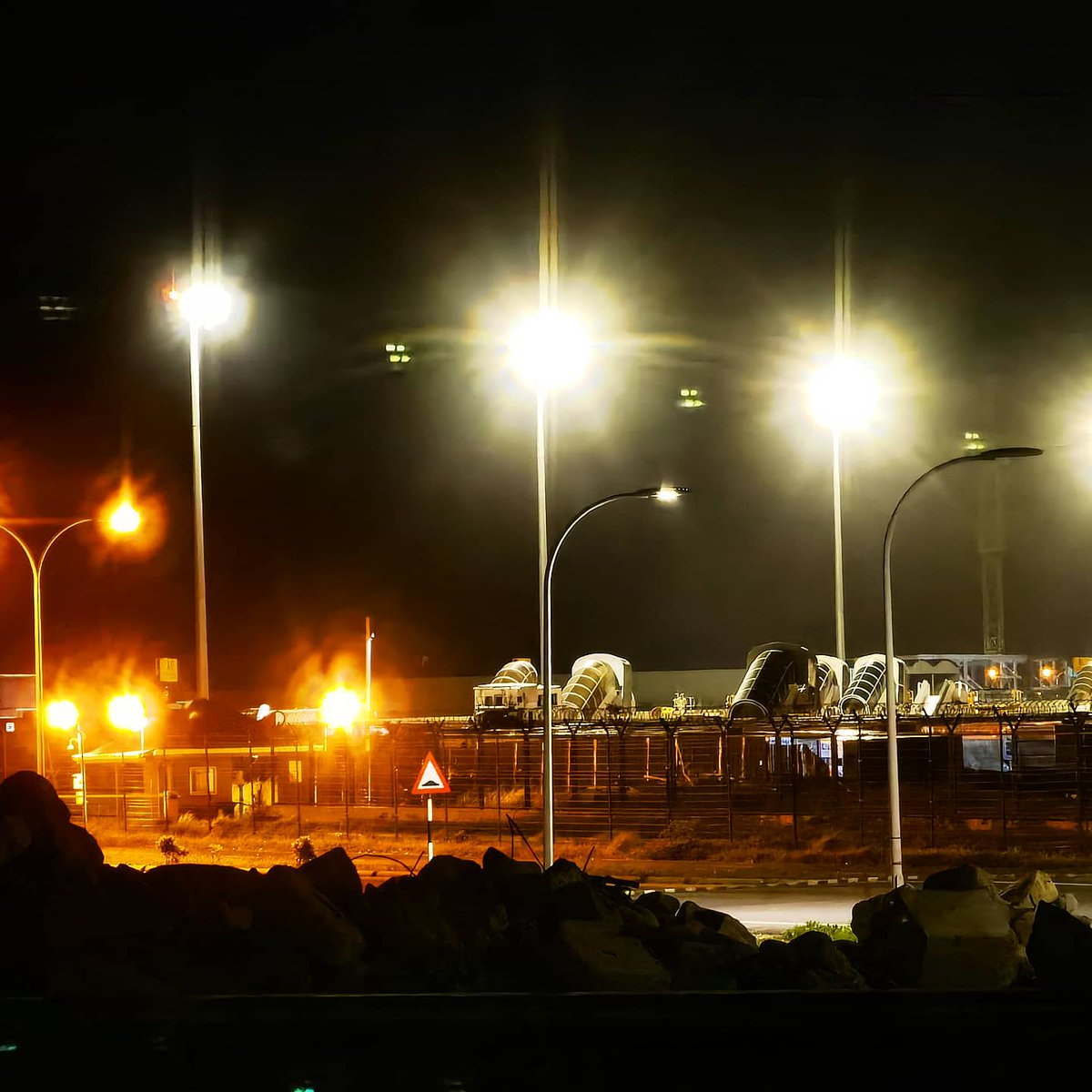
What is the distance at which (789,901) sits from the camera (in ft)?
74.6

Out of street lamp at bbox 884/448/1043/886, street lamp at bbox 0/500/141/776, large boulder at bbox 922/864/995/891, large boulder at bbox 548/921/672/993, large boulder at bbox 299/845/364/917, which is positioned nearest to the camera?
Result: large boulder at bbox 548/921/672/993

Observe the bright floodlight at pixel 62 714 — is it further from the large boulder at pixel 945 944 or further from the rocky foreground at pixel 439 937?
the large boulder at pixel 945 944

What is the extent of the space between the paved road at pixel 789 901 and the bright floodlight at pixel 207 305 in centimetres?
3047

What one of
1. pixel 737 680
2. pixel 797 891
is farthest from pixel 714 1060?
pixel 737 680

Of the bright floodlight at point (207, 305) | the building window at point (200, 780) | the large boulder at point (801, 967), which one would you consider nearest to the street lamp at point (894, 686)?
the large boulder at point (801, 967)

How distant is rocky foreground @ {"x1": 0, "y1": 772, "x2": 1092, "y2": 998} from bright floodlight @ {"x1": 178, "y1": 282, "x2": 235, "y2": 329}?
1521 inches

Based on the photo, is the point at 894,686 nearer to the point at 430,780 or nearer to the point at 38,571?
the point at 430,780

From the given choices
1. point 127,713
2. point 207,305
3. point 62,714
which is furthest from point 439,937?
point 207,305

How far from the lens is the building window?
34375 mm

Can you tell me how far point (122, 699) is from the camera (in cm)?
3797

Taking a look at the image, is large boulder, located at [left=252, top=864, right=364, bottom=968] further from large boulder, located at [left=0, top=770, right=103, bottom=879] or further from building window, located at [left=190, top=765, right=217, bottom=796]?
building window, located at [left=190, top=765, right=217, bottom=796]

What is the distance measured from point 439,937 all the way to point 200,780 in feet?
90.7

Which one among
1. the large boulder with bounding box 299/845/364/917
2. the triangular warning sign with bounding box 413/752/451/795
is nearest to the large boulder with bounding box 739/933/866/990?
the large boulder with bounding box 299/845/364/917

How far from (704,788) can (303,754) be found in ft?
34.9
